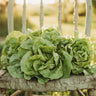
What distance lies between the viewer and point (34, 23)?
537 centimetres

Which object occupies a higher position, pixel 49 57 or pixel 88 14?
pixel 88 14

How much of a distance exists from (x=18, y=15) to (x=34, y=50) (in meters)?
4.43

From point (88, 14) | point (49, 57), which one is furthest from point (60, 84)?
point (88, 14)

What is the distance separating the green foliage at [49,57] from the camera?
131 centimetres

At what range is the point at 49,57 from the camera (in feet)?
4.36

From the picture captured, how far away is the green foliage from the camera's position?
1308 mm

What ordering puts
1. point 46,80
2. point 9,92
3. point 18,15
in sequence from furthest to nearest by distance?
point 18,15 → point 9,92 → point 46,80

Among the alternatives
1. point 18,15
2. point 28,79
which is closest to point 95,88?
point 28,79

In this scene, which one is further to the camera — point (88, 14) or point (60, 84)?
point (88, 14)

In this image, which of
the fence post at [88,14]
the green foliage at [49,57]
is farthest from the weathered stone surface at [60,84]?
the fence post at [88,14]

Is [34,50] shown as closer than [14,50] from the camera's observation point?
Yes

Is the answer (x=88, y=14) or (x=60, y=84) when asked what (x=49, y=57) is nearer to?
(x=60, y=84)

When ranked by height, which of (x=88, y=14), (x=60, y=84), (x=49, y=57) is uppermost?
(x=88, y=14)

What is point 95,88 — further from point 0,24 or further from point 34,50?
point 0,24
